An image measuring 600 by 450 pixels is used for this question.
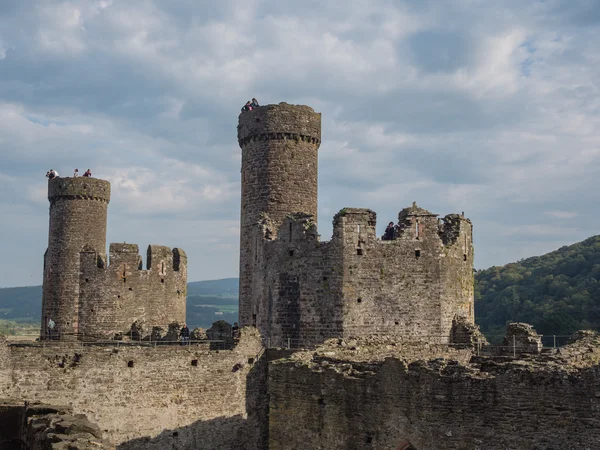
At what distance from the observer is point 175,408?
22.8m

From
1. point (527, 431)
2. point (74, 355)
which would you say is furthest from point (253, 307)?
point (527, 431)


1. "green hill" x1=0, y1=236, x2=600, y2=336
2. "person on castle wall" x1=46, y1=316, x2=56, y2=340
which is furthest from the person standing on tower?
"green hill" x1=0, y1=236, x2=600, y2=336

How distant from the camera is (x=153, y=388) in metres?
22.5

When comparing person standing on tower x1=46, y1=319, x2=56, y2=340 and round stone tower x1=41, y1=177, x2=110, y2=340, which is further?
round stone tower x1=41, y1=177, x2=110, y2=340

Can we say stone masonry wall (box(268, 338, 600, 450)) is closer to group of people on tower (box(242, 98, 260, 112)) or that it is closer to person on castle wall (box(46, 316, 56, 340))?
group of people on tower (box(242, 98, 260, 112))

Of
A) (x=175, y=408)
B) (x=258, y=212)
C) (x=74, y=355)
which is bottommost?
(x=175, y=408)

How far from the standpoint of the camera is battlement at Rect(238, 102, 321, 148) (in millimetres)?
27938

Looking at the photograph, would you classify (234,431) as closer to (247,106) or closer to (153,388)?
(153,388)

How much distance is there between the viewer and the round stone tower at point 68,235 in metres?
35.2

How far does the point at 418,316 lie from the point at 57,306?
1971 centimetres

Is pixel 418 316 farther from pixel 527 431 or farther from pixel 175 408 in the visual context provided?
pixel 527 431

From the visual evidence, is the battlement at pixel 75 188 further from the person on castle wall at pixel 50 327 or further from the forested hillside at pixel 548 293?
the forested hillside at pixel 548 293

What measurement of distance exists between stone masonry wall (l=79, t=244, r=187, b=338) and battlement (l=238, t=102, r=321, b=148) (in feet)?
31.8

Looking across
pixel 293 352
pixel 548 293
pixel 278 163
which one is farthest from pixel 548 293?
pixel 293 352
